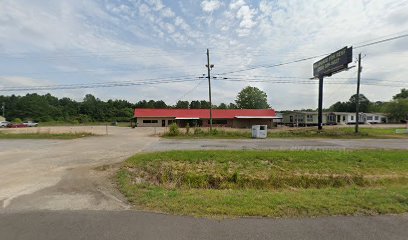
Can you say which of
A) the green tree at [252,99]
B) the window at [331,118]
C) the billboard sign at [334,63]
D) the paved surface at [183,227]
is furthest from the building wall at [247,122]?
the paved surface at [183,227]

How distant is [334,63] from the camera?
33.2 m

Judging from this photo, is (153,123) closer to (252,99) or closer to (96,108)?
(252,99)

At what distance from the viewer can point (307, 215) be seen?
4.92m

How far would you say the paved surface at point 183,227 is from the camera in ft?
13.1

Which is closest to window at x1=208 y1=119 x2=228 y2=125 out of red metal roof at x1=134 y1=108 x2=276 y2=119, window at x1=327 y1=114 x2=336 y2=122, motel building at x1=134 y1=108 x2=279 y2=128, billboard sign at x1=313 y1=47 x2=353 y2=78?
motel building at x1=134 y1=108 x2=279 y2=128

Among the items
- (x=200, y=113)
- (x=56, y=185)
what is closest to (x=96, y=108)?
(x=200, y=113)

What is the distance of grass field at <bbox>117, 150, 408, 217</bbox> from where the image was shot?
5.30 meters

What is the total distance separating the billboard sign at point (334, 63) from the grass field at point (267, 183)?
21486 millimetres

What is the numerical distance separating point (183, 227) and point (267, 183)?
5.16 metres

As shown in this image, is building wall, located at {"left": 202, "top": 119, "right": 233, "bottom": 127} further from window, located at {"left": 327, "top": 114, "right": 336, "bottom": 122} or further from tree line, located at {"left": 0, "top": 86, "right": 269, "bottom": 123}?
tree line, located at {"left": 0, "top": 86, "right": 269, "bottom": 123}

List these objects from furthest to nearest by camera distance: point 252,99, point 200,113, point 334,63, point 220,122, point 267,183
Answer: point 252,99, point 200,113, point 220,122, point 334,63, point 267,183

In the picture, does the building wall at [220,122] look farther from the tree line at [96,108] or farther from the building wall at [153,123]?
the tree line at [96,108]

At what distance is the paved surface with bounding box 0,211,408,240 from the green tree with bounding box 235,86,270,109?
86.7 m

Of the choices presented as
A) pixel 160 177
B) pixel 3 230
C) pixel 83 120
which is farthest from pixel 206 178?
pixel 83 120
